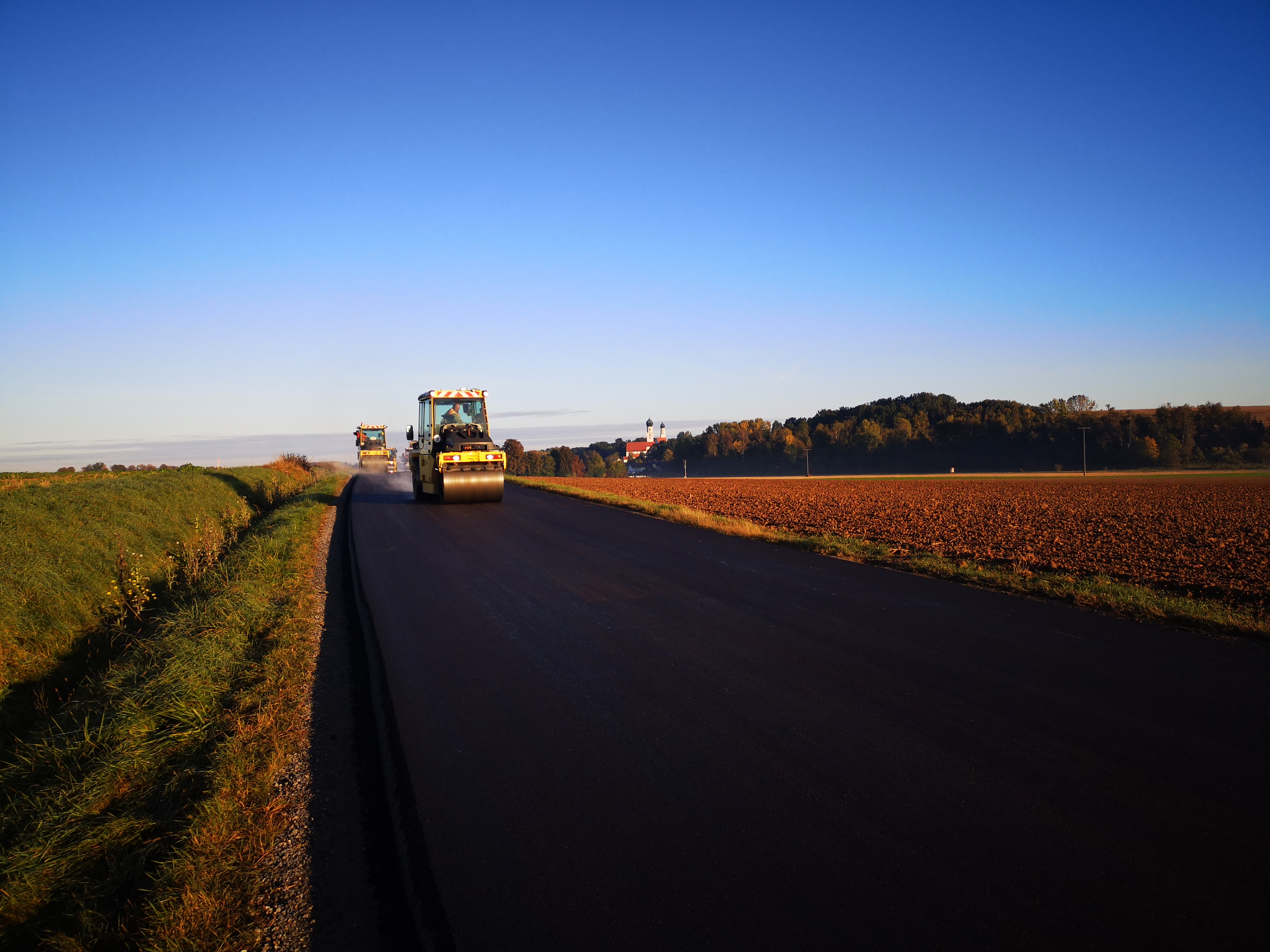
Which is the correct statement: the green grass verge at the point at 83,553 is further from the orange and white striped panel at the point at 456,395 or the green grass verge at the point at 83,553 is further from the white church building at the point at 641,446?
the white church building at the point at 641,446

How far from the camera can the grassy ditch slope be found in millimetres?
3336

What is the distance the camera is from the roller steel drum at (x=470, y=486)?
2075 cm

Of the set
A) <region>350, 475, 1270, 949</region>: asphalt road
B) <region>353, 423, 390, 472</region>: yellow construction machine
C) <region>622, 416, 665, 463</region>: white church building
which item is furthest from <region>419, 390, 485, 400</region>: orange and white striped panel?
<region>622, 416, 665, 463</region>: white church building

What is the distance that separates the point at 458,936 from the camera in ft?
9.68

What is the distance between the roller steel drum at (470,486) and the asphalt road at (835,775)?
12.7 meters

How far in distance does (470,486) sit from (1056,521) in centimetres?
1599

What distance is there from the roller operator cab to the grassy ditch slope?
6847 mm

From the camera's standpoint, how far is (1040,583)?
948 centimetres

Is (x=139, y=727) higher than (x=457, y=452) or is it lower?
lower

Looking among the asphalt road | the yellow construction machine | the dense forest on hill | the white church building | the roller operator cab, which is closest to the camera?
the asphalt road

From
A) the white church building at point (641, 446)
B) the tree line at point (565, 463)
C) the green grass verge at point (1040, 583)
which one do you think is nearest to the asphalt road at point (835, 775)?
the green grass verge at point (1040, 583)

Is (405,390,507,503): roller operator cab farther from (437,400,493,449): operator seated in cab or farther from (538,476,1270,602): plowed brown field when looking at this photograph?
(538,476,1270,602): plowed brown field

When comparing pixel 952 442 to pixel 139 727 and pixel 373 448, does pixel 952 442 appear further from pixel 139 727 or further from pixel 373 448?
pixel 139 727

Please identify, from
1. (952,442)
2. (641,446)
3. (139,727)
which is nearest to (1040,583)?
(139,727)
